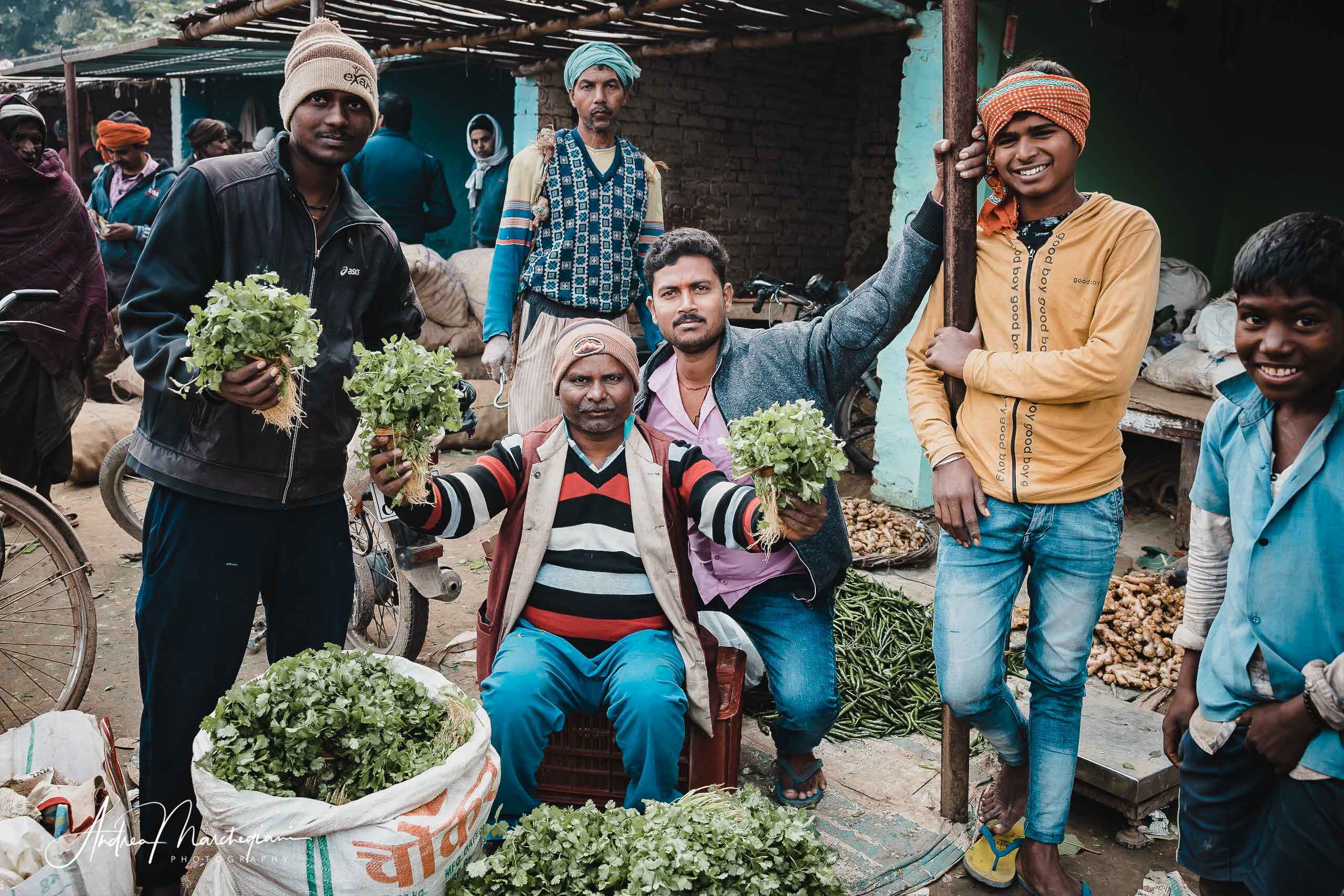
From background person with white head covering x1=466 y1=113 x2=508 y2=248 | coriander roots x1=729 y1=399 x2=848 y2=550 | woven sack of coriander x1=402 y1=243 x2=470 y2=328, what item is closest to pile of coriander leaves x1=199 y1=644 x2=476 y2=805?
coriander roots x1=729 y1=399 x2=848 y2=550

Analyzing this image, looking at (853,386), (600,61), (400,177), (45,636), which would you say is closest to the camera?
(600,61)

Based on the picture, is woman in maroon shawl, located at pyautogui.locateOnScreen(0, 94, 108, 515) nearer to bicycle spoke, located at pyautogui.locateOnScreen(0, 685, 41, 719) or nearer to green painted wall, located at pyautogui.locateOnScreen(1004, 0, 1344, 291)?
bicycle spoke, located at pyautogui.locateOnScreen(0, 685, 41, 719)

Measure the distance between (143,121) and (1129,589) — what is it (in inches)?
635

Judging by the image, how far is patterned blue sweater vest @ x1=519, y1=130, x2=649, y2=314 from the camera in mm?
4609

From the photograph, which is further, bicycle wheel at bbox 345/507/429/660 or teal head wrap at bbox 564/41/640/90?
teal head wrap at bbox 564/41/640/90

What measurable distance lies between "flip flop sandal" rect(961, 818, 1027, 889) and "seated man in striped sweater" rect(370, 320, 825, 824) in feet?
3.21

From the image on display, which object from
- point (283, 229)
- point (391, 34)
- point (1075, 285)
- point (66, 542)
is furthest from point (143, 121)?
point (1075, 285)

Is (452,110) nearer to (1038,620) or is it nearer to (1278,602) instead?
(1038,620)

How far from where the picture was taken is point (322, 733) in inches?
→ 99.3

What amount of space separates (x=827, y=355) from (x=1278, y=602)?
5.42 ft

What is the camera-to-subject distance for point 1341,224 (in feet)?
6.97

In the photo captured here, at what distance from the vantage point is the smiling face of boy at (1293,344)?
6.88ft

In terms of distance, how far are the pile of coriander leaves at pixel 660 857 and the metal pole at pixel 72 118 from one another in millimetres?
11043

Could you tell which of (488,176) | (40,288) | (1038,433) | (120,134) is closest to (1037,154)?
(1038,433)
